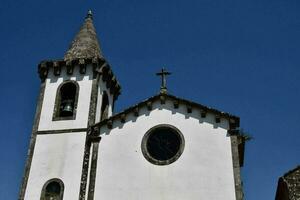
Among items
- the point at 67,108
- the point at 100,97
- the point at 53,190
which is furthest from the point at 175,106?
the point at 53,190

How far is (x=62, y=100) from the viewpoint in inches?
882

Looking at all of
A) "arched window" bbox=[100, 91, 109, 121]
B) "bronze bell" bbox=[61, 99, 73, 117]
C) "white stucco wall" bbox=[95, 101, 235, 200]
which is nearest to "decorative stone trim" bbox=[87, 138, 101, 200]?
"white stucco wall" bbox=[95, 101, 235, 200]

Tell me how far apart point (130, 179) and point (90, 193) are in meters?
1.82

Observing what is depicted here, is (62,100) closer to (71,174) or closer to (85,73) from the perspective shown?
(85,73)

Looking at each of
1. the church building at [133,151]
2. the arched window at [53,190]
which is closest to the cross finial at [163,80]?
the church building at [133,151]

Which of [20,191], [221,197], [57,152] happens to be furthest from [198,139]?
[20,191]

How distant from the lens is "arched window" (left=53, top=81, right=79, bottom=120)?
21.6 m

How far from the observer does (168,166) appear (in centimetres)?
1806

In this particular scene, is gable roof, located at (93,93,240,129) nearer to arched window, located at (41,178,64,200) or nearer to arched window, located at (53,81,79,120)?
arched window, located at (53,81,79,120)

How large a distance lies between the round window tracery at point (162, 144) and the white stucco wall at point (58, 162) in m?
3.23

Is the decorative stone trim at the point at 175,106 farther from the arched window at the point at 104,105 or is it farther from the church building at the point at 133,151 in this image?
the arched window at the point at 104,105

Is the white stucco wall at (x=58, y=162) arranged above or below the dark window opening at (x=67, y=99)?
below

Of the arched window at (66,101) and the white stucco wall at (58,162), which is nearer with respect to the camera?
the white stucco wall at (58,162)

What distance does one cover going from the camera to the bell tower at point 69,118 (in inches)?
752
